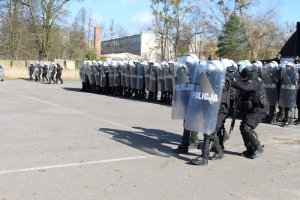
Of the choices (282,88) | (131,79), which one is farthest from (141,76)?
(282,88)

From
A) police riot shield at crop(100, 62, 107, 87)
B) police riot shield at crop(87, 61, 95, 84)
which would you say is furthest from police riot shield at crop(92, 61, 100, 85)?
police riot shield at crop(100, 62, 107, 87)

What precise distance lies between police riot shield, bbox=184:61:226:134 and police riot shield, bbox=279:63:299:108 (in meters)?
6.02

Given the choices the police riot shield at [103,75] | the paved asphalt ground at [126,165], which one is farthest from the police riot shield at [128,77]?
the paved asphalt ground at [126,165]

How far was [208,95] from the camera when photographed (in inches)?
303

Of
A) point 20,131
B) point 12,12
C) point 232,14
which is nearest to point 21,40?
point 12,12

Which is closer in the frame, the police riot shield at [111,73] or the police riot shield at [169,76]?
the police riot shield at [169,76]

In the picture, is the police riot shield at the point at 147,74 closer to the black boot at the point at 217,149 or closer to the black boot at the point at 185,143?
the black boot at the point at 185,143

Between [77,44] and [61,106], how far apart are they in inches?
1956

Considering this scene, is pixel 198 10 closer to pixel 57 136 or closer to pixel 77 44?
pixel 77 44

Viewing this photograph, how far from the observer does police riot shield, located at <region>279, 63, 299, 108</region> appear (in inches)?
516

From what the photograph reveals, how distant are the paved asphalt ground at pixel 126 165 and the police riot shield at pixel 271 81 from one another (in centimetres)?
155

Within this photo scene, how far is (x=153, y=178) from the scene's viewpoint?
6590mm

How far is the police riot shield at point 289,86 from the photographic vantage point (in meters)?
13.1

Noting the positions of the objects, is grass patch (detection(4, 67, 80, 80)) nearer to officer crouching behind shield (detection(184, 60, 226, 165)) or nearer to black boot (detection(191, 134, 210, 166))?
officer crouching behind shield (detection(184, 60, 226, 165))
